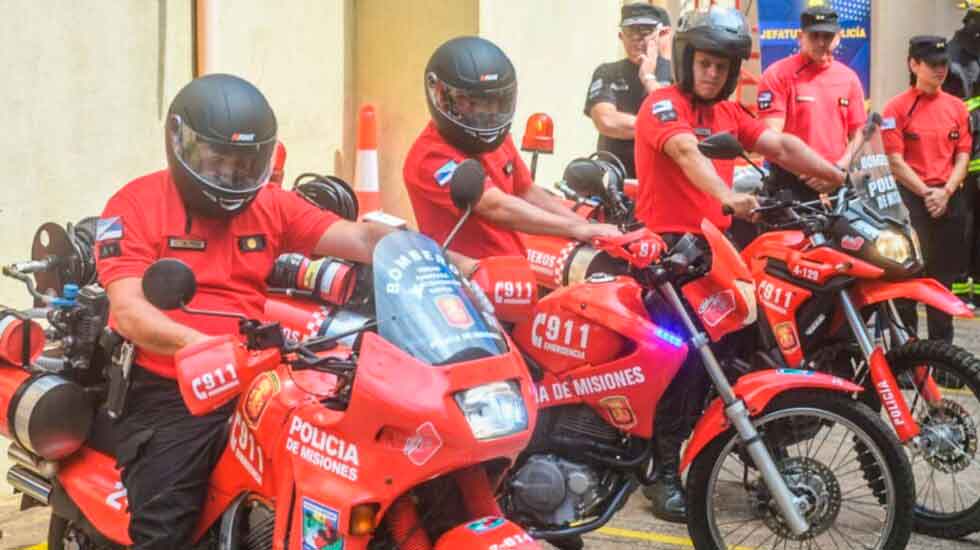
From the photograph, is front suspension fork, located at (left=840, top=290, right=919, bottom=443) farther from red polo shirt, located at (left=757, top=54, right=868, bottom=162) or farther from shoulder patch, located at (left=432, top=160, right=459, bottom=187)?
red polo shirt, located at (left=757, top=54, right=868, bottom=162)

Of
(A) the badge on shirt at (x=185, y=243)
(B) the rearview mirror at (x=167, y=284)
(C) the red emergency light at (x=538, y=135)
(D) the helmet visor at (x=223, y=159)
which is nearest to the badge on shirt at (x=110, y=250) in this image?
(A) the badge on shirt at (x=185, y=243)

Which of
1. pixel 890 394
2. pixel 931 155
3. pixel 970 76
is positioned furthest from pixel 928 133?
pixel 890 394

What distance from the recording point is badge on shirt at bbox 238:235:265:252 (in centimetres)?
397

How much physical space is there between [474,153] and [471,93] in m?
0.27

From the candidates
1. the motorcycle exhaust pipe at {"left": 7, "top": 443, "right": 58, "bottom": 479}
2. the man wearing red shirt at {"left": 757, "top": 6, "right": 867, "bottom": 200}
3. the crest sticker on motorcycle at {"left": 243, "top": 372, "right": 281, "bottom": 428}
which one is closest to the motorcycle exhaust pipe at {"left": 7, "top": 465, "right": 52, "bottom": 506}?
the motorcycle exhaust pipe at {"left": 7, "top": 443, "right": 58, "bottom": 479}

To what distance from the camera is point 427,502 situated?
321 centimetres

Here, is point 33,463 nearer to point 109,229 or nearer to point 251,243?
point 109,229

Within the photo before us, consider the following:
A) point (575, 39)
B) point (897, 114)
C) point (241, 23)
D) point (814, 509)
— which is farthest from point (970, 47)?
point (814, 509)

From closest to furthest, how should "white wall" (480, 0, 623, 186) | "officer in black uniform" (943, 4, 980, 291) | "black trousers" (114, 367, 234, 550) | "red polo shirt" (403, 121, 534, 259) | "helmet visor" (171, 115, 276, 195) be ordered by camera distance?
"black trousers" (114, 367, 234, 550) → "helmet visor" (171, 115, 276, 195) → "red polo shirt" (403, 121, 534, 259) → "white wall" (480, 0, 623, 186) → "officer in black uniform" (943, 4, 980, 291)

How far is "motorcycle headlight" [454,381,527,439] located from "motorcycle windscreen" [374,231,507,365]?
88mm

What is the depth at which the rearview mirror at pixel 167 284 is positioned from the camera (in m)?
2.96

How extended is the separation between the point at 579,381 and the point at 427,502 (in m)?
Result: 1.56

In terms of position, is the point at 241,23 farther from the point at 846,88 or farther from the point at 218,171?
the point at 218,171

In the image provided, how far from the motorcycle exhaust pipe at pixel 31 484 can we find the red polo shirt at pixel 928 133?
6184mm
